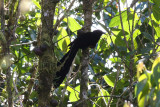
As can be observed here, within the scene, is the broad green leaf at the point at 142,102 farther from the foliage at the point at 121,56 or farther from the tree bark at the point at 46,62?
the tree bark at the point at 46,62

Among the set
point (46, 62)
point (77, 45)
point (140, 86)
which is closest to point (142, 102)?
point (140, 86)

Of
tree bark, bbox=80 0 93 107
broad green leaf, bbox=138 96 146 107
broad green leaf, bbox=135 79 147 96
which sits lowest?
broad green leaf, bbox=138 96 146 107

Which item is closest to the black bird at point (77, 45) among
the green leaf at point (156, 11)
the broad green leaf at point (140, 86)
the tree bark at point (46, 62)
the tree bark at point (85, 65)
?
the tree bark at point (85, 65)

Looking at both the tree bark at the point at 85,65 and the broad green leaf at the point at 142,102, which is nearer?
the broad green leaf at the point at 142,102

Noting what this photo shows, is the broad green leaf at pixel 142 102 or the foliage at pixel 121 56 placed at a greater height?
the foliage at pixel 121 56

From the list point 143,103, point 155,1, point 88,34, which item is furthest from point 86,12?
point 143,103

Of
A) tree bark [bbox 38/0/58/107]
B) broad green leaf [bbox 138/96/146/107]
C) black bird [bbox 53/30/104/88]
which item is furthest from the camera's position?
black bird [bbox 53/30/104/88]

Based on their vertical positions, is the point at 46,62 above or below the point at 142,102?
above

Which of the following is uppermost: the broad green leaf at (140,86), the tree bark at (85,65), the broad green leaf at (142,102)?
the tree bark at (85,65)

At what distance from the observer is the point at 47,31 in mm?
1716

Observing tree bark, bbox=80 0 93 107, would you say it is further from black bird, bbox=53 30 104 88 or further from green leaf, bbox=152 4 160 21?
green leaf, bbox=152 4 160 21

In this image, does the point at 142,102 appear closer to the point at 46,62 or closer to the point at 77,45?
the point at 46,62

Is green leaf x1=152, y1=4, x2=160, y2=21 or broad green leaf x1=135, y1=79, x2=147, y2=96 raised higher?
green leaf x1=152, y1=4, x2=160, y2=21

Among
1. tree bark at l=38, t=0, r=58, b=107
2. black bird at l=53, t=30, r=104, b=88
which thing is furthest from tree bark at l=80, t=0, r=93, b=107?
tree bark at l=38, t=0, r=58, b=107
